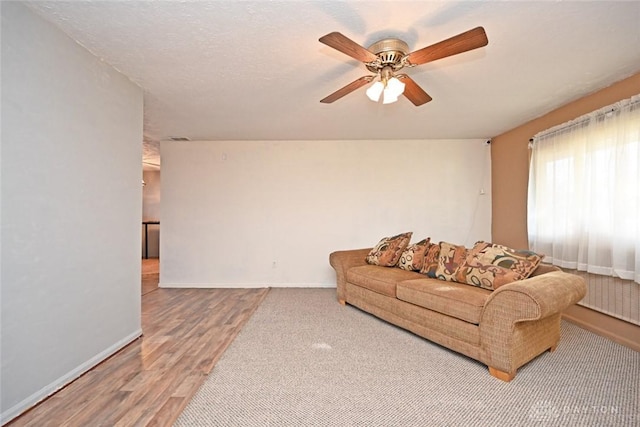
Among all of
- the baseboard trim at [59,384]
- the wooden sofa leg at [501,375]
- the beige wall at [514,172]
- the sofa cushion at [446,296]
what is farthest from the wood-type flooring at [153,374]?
the beige wall at [514,172]

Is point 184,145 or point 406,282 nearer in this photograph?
point 406,282

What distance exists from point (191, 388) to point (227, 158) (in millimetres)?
3454

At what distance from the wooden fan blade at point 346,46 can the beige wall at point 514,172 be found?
2.60 m

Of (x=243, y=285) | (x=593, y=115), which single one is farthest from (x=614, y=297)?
(x=243, y=285)

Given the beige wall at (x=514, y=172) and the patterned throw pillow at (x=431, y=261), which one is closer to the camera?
the patterned throw pillow at (x=431, y=261)

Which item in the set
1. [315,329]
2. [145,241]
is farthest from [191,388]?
[145,241]

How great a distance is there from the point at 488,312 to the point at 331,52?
2173mm

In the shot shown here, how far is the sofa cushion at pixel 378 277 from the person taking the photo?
9.43 feet

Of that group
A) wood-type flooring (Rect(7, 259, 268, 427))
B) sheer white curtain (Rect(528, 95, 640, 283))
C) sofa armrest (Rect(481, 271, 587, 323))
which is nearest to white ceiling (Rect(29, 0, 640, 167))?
sheer white curtain (Rect(528, 95, 640, 283))

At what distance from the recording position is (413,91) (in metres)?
2.16

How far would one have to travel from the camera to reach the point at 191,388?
1.80 meters

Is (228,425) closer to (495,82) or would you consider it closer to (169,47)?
(169,47)

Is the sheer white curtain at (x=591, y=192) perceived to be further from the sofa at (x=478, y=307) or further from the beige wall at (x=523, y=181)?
the sofa at (x=478, y=307)

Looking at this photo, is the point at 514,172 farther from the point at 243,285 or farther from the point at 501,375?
the point at 243,285
